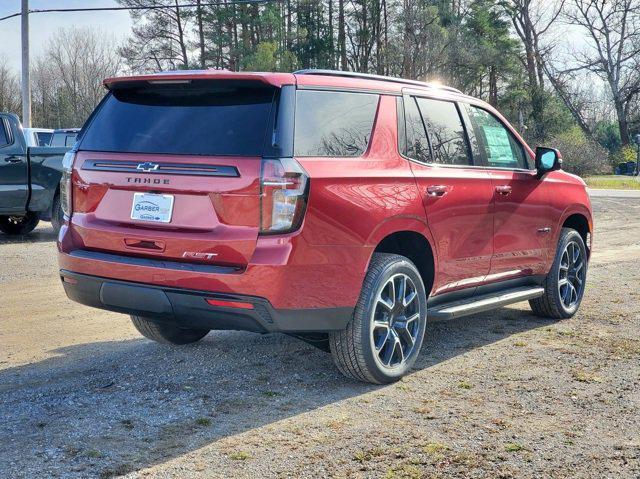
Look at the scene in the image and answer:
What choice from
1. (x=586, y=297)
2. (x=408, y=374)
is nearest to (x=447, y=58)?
(x=586, y=297)

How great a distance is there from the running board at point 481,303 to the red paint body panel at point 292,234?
0.50 feet

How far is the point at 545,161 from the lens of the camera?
6.18 meters

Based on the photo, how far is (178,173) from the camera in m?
4.15

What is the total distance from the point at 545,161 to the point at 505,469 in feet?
10.9

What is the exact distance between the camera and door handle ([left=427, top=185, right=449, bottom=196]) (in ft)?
16.2

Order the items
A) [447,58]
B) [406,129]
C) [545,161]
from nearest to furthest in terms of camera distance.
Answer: [406,129]
[545,161]
[447,58]

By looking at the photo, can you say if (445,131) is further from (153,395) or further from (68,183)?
(153,395)

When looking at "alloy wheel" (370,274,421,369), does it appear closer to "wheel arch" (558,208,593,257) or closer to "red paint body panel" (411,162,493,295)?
"red paint body panel" (411,162,493,295)

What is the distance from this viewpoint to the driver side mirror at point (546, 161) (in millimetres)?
6168

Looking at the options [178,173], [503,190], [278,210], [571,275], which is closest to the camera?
[278,210]

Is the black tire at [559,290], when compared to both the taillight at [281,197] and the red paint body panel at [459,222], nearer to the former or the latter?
the red paint body panel at [459,222]

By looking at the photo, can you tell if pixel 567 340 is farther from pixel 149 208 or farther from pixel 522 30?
pixel 522 30

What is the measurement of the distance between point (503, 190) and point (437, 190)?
972 millimetres

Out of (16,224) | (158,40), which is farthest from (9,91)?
(16,224)
